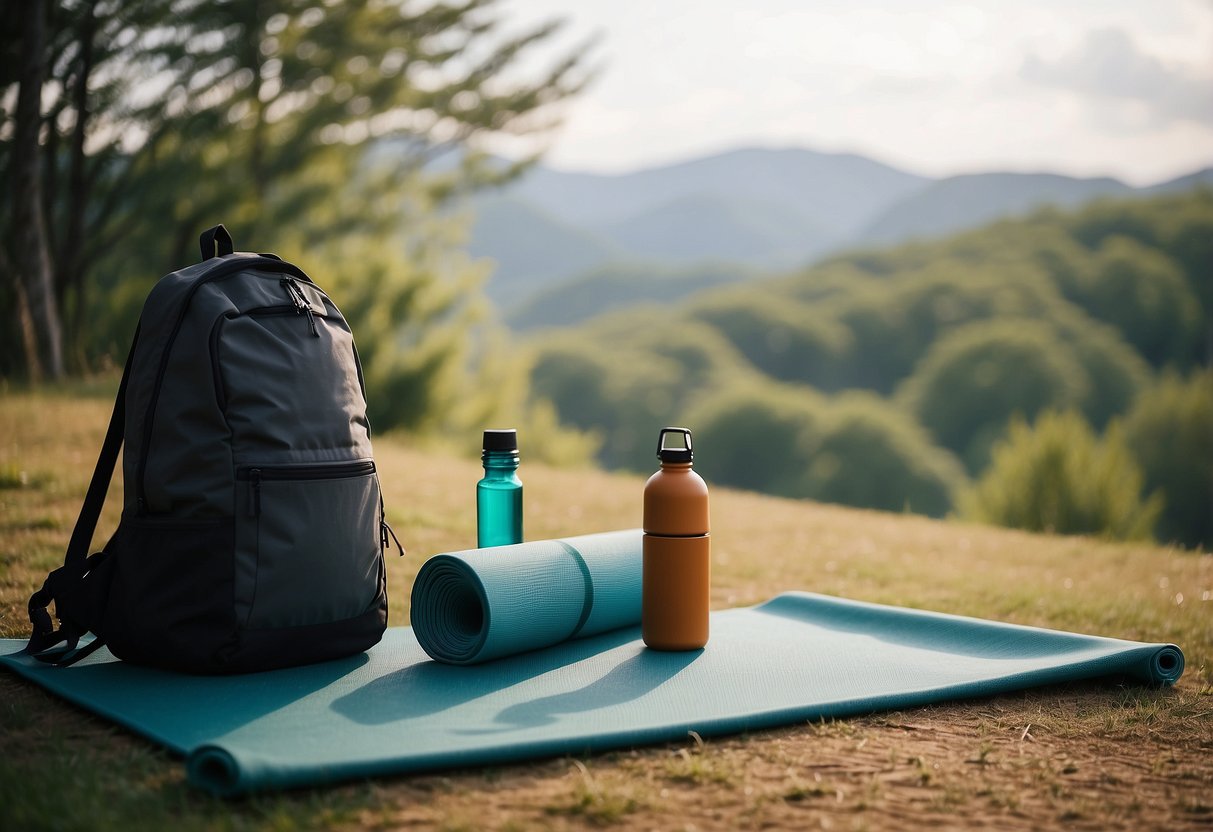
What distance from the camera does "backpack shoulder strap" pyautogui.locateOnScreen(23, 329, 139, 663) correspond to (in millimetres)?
2469

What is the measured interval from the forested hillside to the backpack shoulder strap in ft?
127

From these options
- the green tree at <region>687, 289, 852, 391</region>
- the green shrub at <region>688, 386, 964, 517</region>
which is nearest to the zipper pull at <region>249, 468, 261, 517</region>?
the green shrub at <region>688, 386, 964, 517</region>

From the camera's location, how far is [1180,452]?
142ft

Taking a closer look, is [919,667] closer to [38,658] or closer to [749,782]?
[749,782]

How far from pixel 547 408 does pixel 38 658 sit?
3467 cm

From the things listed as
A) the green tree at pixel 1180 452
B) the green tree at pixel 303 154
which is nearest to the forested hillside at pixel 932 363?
the green tree at pixel 1180 452

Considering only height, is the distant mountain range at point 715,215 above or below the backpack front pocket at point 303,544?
above

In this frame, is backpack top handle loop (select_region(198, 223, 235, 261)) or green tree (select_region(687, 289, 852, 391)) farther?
green tree (select_region(687, 289, 852, 391))

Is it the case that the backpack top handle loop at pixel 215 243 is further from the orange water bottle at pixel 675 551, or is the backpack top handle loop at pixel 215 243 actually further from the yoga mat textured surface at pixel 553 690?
the orange water bottle at pixel 675 551

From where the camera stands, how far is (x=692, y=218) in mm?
123750

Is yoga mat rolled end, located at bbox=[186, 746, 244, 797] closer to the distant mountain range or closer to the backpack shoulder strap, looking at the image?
the backpack shoulder strap

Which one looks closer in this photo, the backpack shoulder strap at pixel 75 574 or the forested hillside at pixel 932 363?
the backpack shoulder strap at pixel 75 574

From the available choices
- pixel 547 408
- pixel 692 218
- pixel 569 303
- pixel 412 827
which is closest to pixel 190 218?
pixel 412 827

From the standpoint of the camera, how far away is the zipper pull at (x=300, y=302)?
255 centimetres
